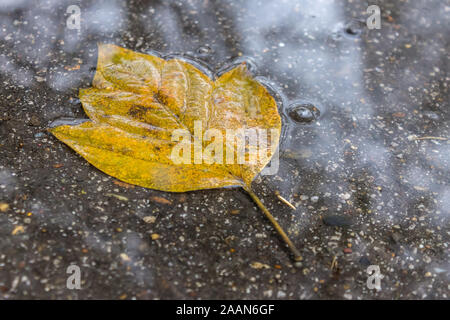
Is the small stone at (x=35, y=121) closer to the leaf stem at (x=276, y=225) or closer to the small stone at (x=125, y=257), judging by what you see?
the small stone at (x=125, y=257)

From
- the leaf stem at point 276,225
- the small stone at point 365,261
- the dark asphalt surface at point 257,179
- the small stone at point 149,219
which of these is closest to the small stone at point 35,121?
the dark asphalt surface at point 257,179

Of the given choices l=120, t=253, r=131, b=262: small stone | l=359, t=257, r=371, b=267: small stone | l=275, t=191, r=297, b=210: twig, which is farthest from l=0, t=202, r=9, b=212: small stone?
l=359, t=257, r=371, b=267: small stone

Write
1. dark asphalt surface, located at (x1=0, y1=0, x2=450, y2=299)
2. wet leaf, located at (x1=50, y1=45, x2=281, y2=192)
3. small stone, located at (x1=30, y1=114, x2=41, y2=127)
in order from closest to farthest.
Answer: dark asphalt surface, located at (x1=0, y1=0, x2=450, y2=299), wet leaf, located at (x1=50, y1=45, x2=281, y2=192), small stone, located at (x1=30, y1=114, x2=41, y2=127)

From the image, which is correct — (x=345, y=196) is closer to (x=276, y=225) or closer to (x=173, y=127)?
(x=276, y=225)

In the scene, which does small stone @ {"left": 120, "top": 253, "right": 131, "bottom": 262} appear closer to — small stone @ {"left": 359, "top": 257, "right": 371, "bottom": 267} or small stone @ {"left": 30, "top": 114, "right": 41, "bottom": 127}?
small stone @ {"left": 30, "top": 114, "right": 41, "bottom": 127}

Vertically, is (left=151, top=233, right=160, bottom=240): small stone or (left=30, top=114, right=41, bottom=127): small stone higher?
(left=30, top=114, right=41, bottom=127): small stone

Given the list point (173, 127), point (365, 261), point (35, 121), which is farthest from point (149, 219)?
point (365, 261)
